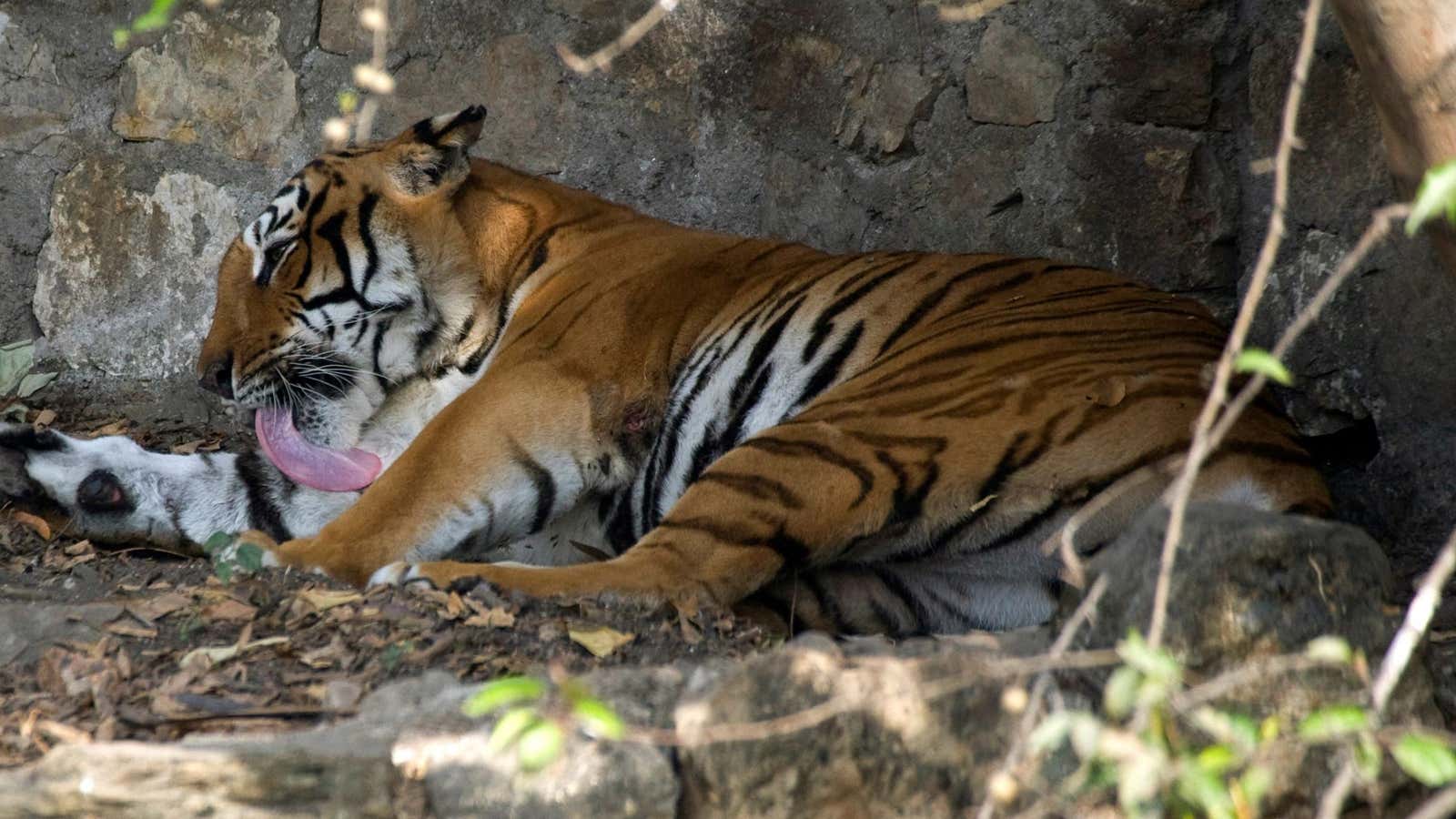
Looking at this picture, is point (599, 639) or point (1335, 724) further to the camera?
point (599, 639)

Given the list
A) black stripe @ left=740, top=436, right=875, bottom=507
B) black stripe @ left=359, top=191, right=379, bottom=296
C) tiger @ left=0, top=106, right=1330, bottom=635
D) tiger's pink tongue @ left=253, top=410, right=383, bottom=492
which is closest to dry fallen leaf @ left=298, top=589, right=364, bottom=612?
tiger @ left=0, top=106, right=1330, bottom=635

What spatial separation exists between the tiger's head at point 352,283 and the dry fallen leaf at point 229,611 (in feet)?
3.69

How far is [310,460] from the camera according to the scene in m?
3.89

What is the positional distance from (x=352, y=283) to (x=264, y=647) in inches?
56.2

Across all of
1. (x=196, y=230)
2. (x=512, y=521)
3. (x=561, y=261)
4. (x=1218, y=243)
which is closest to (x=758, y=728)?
(x=512, y=521)

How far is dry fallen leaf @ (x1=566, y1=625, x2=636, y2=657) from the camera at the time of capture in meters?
2.54

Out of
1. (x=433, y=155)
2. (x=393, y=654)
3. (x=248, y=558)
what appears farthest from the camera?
(x=433, y=155)

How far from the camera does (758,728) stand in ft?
5.93

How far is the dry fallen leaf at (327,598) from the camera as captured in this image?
2.78 m

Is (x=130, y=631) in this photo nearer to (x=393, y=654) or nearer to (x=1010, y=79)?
(x=393, y=654)

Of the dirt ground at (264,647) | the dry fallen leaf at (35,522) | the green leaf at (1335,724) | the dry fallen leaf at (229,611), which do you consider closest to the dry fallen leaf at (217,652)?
the dirt ground at (264,647)

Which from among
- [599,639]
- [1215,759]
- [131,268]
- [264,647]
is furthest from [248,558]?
[1215,759]

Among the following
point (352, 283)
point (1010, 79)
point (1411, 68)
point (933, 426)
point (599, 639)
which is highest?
point (1411, 68)

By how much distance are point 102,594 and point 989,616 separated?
172 centimetres
